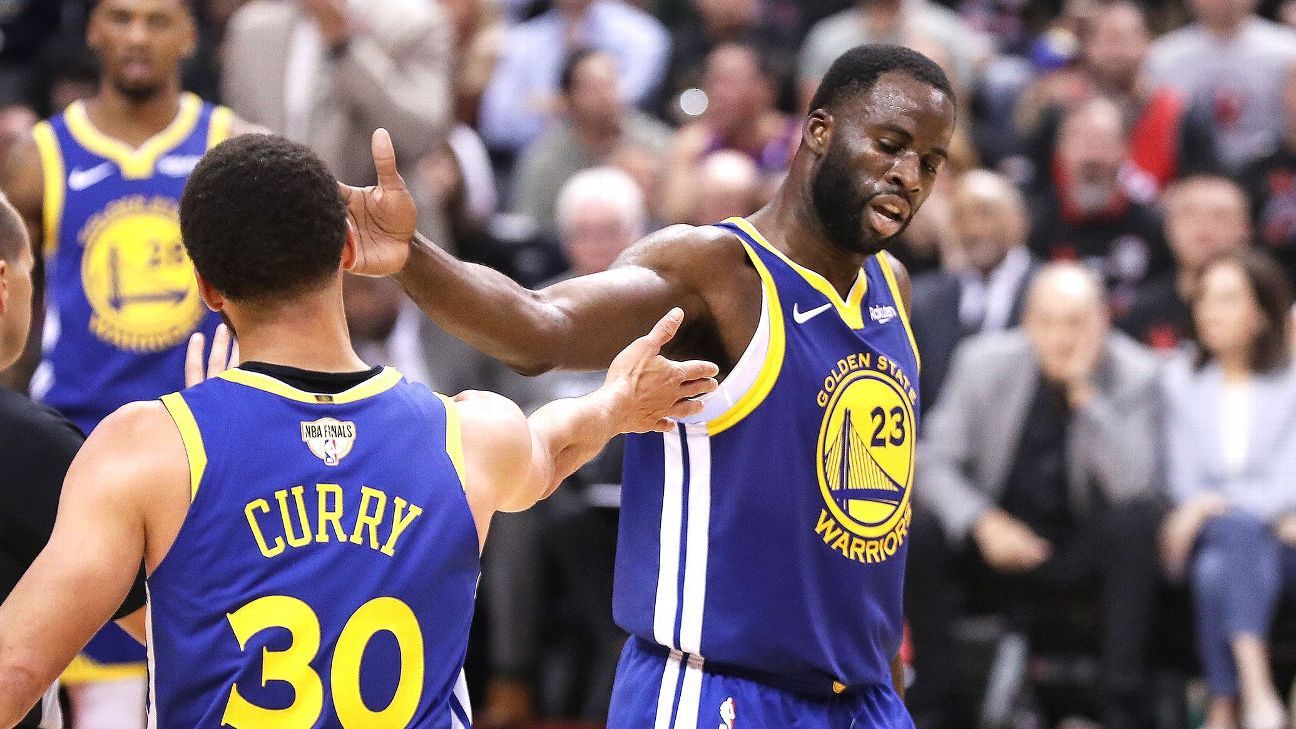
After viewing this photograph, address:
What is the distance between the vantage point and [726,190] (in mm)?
8195

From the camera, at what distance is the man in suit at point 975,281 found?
8.46 meters

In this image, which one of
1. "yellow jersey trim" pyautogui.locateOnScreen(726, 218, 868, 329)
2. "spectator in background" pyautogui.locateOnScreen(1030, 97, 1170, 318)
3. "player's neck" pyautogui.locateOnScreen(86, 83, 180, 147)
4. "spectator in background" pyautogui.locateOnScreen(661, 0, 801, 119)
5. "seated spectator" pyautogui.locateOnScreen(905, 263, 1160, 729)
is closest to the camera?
"yellow jersey trim" pyautogui.locateOnScreen(726, 218, 868, 329)

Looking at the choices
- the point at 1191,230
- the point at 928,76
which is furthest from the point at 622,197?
the point at 928,76

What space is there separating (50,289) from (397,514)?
2.91 m

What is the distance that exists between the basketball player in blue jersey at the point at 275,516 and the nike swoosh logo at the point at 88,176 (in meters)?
2.55

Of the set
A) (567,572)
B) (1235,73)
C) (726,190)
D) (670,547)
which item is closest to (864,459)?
(670,547)

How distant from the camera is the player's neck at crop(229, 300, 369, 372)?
118 inches

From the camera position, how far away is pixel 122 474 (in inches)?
108

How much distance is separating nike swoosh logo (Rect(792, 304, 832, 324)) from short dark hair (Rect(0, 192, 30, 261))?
167 cm

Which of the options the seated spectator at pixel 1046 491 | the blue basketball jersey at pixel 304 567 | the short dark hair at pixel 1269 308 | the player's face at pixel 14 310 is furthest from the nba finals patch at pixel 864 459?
the short dark hair at pixel 1269 308

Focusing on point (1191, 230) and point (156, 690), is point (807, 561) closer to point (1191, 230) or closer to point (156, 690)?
point (156, 690)

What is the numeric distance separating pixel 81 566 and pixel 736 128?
7330mm

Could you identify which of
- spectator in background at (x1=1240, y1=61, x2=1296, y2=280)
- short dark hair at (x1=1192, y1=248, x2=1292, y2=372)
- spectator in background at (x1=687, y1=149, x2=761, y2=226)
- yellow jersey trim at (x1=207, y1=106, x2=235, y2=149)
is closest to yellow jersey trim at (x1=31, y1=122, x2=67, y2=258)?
yellow jersey trim at (x1=207, y1=106, x2=235, y2=149)

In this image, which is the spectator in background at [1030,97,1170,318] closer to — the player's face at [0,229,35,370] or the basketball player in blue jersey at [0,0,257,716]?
the basketball player in blue jersey at [0,0,257,716]
